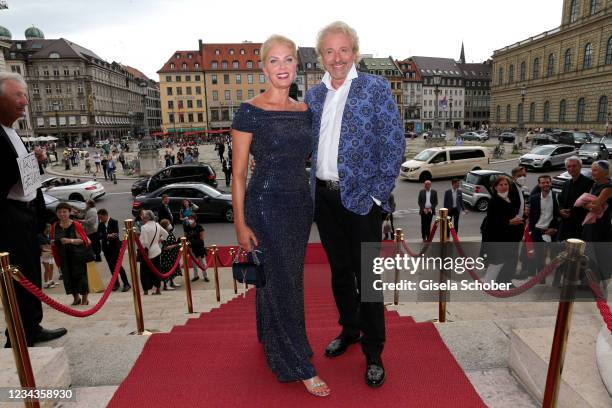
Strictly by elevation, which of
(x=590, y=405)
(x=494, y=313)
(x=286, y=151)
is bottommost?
(x=494, y=313)

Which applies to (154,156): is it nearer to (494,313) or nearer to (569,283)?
(494,313)

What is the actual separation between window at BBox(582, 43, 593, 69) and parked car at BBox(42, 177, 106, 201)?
188 ft

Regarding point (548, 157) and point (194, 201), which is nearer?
point (194, 201)

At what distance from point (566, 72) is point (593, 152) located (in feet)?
123

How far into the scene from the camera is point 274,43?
239 centimetres

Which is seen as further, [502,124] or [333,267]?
[502,124]

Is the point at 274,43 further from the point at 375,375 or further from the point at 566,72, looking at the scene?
the point at 566,72

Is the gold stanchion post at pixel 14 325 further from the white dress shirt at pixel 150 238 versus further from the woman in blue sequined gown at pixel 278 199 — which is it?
the white dress shirt at pixel 150 238

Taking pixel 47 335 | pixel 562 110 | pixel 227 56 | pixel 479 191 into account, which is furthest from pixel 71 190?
pixel 227 56

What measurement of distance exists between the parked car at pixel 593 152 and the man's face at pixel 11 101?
2767 centimetres

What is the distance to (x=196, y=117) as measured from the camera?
7856cm

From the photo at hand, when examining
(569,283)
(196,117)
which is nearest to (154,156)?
(569,283)

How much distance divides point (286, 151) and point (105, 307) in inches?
204

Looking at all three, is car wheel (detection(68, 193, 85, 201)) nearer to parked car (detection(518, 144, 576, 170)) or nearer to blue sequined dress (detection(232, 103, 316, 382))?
blue sequined dress (detection(232, 103, 316, 382))
